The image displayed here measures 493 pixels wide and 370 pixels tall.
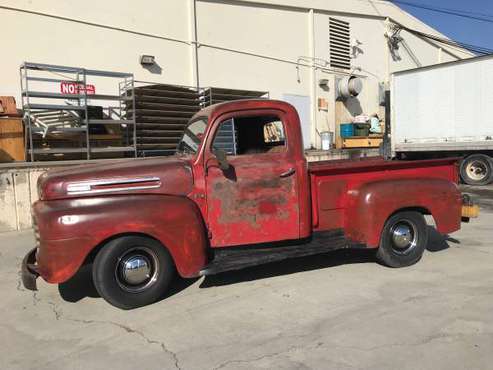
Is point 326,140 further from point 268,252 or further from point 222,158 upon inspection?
point 222,158

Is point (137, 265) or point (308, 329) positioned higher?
point (137, 265)

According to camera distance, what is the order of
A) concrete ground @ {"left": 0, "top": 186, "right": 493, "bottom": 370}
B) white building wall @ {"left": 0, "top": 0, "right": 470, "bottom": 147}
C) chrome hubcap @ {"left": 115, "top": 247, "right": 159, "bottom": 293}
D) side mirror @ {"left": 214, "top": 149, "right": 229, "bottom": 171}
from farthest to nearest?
1. white building wall @ {"left": 0, "top": 0, "right": 470, "bottom": 147}
2. side mirror @ {"left": 214, "top": 149, "right": 229, "bottom": 171}
3. chrome hubcap @ {"left": 115, "top": 247, "right": 159, "bottom": 293}
4. concrete ground @ {"left": 0, "top": 186, "right": 493, "bottom": 370}

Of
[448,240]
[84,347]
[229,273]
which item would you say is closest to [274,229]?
[229,273]

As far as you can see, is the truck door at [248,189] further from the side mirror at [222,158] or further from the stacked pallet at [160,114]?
the stacked pallet at [160,114]

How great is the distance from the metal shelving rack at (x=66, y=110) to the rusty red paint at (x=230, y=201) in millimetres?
5426

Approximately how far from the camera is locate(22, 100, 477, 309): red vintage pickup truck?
456 cm

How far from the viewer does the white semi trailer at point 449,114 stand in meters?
14.5

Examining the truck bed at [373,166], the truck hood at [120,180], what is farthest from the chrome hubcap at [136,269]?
the truck bed at [373,166]

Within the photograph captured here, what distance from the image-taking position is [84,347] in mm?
3953

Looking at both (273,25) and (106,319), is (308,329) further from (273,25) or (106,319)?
(273,25)

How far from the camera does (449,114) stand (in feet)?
49.6

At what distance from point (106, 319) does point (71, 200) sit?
1.18 metres

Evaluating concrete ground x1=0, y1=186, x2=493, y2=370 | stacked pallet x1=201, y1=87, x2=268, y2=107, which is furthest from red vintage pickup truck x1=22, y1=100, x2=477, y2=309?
stacked pallet x1=201, y1=87, x2=268, y2=107

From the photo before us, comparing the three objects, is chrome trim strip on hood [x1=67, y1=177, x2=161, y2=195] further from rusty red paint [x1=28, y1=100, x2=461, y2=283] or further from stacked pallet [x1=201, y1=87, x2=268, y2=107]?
stacked pallet [x1=201, y1=87, x2=268, y2=107]
